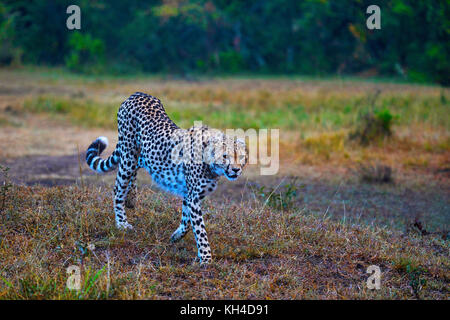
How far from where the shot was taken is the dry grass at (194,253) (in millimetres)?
4176

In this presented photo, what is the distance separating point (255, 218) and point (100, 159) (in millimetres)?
1647

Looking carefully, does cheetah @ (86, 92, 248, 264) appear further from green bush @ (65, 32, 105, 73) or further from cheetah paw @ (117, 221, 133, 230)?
green bush @ (65, 32, 105, 73)

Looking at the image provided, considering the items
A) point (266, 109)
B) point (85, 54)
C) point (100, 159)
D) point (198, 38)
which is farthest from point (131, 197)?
point (198, 38)

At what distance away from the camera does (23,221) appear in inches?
208

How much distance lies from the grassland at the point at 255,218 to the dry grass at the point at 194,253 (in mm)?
12

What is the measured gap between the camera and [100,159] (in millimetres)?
5613

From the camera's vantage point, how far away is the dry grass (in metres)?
4.18

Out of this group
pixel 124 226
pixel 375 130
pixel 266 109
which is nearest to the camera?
pixel 124 226

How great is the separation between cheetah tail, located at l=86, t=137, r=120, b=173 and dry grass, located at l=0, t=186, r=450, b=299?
1.32ft

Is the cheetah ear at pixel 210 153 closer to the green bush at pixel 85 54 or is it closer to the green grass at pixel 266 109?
the green grass at pixel 266 109

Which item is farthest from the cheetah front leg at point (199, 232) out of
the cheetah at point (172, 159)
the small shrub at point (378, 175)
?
the small shrub at point (378, 175)

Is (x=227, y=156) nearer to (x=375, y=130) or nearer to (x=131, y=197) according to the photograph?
(x=131, y=197)
